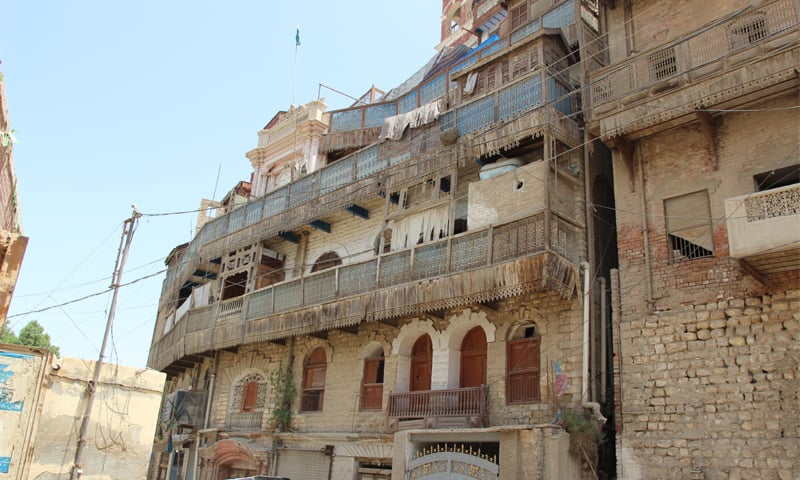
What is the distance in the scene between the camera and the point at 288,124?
26.2 metres

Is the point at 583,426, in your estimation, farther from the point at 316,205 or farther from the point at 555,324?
the point at 316,205

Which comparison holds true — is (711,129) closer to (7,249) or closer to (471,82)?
(471,82)

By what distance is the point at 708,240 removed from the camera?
39.8 feet

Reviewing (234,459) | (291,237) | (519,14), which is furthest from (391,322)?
(519,14)

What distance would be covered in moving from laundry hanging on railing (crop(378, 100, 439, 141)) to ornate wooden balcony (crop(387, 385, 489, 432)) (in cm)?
697

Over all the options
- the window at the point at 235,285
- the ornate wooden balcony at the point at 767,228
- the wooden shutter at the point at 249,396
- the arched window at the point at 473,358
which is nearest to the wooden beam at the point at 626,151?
the ornate wooden balcony at the point at 767,228

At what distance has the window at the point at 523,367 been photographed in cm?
1391

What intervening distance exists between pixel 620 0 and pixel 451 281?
7491mm

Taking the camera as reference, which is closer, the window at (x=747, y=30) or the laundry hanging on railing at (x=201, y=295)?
the window at (x=747, y=30)

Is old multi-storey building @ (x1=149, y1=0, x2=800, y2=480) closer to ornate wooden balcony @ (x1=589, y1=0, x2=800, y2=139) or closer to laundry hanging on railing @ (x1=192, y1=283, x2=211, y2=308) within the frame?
ornate wooden balcony @ (x1=589, y1=0, x2=800, y2=139)

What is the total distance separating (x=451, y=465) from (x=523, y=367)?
2866 mm

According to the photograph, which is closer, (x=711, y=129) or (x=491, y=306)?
(x=711, y=129)

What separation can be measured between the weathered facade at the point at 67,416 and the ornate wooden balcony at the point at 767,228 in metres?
12.0

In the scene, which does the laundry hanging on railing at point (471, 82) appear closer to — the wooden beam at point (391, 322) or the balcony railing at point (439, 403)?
the wooden beam at point (391, 322)
